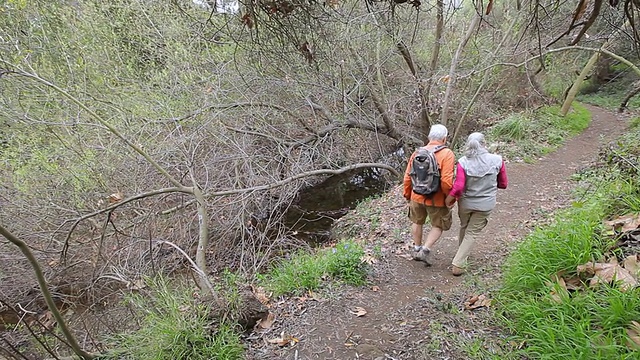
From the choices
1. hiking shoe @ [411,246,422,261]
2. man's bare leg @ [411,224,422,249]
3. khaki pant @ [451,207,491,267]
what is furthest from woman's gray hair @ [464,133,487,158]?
hiking shoe @ [411,246,422,261]

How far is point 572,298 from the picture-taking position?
8.32ft

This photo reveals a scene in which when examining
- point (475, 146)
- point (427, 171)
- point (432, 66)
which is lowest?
point (427, 171)

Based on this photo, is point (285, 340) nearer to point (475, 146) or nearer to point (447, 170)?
point (447, 170)

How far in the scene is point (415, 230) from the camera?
455 cm

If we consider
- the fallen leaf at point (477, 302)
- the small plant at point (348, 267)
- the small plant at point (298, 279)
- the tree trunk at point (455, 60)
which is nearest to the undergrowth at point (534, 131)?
the tree trunk at point (455, 60)

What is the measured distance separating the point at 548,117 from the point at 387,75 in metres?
5.63

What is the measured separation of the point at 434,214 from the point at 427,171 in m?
0.61

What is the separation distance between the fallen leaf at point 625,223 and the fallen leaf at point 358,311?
7.48 feet

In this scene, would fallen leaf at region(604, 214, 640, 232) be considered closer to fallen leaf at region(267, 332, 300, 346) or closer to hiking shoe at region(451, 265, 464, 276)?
hiking shoe at region(451, 265, 464, 276)

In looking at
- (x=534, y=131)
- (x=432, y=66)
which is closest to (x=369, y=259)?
(x=432, y=66)

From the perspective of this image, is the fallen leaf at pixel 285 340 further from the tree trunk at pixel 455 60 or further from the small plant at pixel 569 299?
the tree trunk at pixel 455 60

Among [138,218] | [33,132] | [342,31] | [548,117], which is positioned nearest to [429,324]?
[138,218]

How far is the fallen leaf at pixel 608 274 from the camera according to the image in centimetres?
233

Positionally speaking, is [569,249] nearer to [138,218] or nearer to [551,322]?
[551,322]
